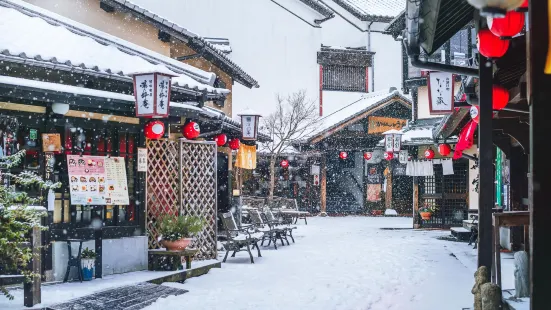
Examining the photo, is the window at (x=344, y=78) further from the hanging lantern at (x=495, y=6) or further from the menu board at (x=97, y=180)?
the hanging lantern at (x=495, y=6)

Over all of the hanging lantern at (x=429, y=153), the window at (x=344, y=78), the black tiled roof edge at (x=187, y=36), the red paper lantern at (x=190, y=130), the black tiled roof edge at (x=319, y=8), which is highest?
the black tiled roof edge at (x=319, y=8)

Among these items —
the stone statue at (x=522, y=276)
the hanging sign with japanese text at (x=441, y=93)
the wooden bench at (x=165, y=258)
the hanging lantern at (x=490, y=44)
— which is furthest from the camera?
the hanging sign with japanese text at (x=441, y=93)

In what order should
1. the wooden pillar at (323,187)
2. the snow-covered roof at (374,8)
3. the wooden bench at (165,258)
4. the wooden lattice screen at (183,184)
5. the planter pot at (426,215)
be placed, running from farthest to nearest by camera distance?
the snow-covered roof at (374,8)
the wooden pillar at (323,187)
the planter pot at (426,215)
the wooden lattice screen at (183,184)
the wooden bench at (165,258)

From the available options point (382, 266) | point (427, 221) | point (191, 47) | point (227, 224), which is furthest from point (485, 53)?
point (427, 221)

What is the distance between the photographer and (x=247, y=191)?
3316 centimetres

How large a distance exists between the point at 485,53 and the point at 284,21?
2628 centimetres

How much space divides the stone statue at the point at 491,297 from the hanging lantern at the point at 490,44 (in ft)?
8.41

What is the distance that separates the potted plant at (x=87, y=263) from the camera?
33.1 ft

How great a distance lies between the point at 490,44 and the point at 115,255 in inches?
277

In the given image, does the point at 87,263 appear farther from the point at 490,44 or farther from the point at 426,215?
the point at 426,215

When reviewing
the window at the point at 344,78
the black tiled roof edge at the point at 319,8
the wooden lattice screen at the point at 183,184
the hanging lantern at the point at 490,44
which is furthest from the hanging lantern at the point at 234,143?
the window at the point at 344,78

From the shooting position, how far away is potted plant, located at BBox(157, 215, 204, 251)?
37.2 feet

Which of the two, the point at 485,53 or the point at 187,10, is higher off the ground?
the point at 187,10

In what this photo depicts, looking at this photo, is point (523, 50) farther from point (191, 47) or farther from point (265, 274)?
point (191, 47)
